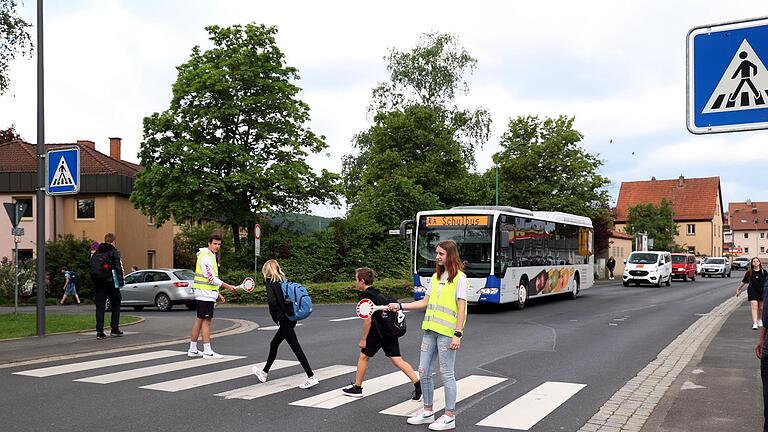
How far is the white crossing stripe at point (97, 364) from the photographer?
10203 mm

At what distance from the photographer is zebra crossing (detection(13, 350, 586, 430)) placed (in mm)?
7875

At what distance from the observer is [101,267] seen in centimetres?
1380

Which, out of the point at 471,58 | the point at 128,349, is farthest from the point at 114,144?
the point at 128,349

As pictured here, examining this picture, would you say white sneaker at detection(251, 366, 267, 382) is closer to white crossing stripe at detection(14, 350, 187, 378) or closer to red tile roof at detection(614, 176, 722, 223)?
white crossing stripe at detection(14, 350, 187, 378)

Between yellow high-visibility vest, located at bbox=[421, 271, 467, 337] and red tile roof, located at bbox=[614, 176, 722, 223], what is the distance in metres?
102

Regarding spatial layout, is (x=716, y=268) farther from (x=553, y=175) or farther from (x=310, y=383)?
(x=310, y=383)

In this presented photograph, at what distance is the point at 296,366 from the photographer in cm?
1085

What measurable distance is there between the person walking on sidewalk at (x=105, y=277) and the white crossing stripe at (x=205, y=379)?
4.25m

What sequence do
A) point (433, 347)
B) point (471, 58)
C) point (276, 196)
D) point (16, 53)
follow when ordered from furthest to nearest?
1. point (471, 58)
2. point (276, 196)
3. point (16, 53)
4. point (433, 347)

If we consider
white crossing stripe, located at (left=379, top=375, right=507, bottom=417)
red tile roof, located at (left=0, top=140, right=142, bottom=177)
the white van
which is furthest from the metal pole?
the white van

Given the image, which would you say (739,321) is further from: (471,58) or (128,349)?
(471,58)

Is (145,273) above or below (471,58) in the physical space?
below

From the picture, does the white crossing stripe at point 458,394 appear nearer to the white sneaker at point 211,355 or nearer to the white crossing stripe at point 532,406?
the white crossing stripe at point 532,406

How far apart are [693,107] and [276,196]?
29.5 metres
